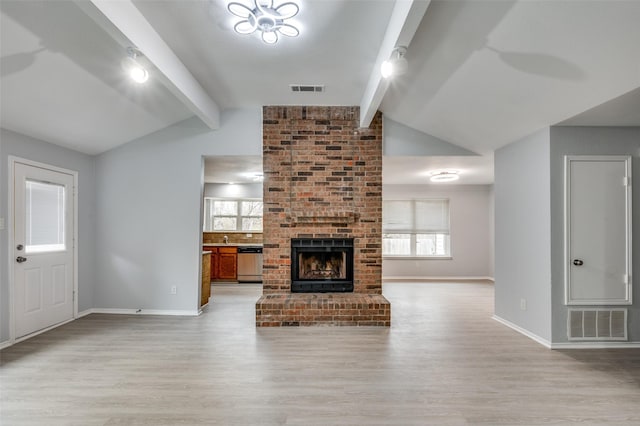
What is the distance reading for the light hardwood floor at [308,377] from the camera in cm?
Result: 228

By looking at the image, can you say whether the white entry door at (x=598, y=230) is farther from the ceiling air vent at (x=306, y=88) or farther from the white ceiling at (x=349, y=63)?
the ceiling air vent at (x=306, y=88)

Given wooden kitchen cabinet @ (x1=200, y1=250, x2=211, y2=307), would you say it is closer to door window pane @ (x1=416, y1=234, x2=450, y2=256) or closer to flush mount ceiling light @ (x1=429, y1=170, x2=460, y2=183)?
flush mount ceiling light @ (x1=429, y1=170, x2=460, y2=183)

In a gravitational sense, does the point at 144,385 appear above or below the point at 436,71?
below

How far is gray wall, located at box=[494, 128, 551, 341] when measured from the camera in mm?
3629

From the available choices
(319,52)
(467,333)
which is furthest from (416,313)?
(319,52)

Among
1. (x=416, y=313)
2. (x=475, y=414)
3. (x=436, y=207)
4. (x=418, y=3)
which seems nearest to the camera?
(x=418, y=3)

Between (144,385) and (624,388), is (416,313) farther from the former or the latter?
(144,385)

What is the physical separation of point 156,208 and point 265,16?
347 cm

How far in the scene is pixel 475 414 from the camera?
7.48 ft

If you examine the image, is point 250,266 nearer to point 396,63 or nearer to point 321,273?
point 321,273

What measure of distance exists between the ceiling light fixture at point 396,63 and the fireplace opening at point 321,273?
261 centimetres

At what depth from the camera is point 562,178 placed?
11.6ft

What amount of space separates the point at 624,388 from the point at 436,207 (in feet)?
18.9

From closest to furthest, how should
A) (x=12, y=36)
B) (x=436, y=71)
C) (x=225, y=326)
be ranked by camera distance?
(x=12, y=36) → (x=436, y=71) → (x=225, y=326)
